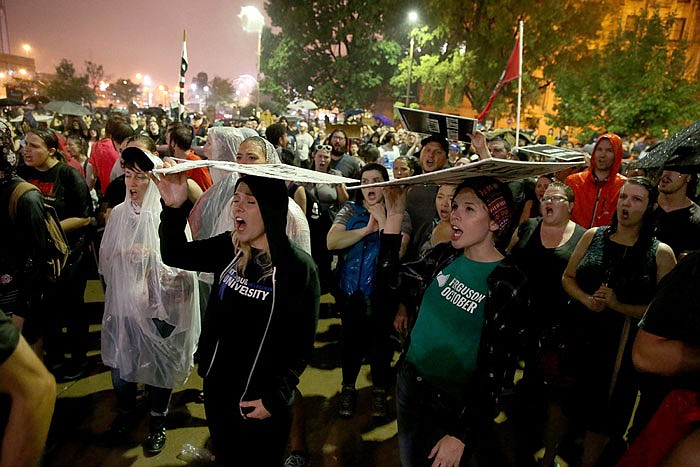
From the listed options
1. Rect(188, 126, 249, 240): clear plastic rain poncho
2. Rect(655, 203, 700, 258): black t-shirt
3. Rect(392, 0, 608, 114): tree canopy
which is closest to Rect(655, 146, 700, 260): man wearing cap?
Rect(655, 203, 700, 258): black t-shirt

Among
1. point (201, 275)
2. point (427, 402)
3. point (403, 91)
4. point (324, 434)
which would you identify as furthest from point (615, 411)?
point (403, 91)

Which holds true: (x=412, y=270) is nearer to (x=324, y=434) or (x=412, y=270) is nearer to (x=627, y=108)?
(x=324, y=434)

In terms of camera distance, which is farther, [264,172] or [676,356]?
[264,172]

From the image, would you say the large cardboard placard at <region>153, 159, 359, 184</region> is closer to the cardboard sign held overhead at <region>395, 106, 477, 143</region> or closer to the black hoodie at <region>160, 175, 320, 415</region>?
the black hoodie at <region>160, 175, 320, 415</region>

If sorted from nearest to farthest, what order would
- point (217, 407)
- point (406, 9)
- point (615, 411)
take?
point (217, 407) → point (615, 411) → point (406, 9)

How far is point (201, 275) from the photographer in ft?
12.1

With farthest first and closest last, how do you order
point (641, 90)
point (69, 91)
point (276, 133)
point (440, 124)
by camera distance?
point (69, 91) → point (641, 90) → point (276, 133) → point (440, 124)

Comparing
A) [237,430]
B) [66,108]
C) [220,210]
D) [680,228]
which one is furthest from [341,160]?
[66,108]

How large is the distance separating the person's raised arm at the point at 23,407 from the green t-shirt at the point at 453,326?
1.71 meters

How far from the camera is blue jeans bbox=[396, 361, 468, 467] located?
2268 mm

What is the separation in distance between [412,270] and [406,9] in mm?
32824

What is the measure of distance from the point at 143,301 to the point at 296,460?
5.20ft

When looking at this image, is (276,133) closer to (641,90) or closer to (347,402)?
(347,402)

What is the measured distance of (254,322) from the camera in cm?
215
